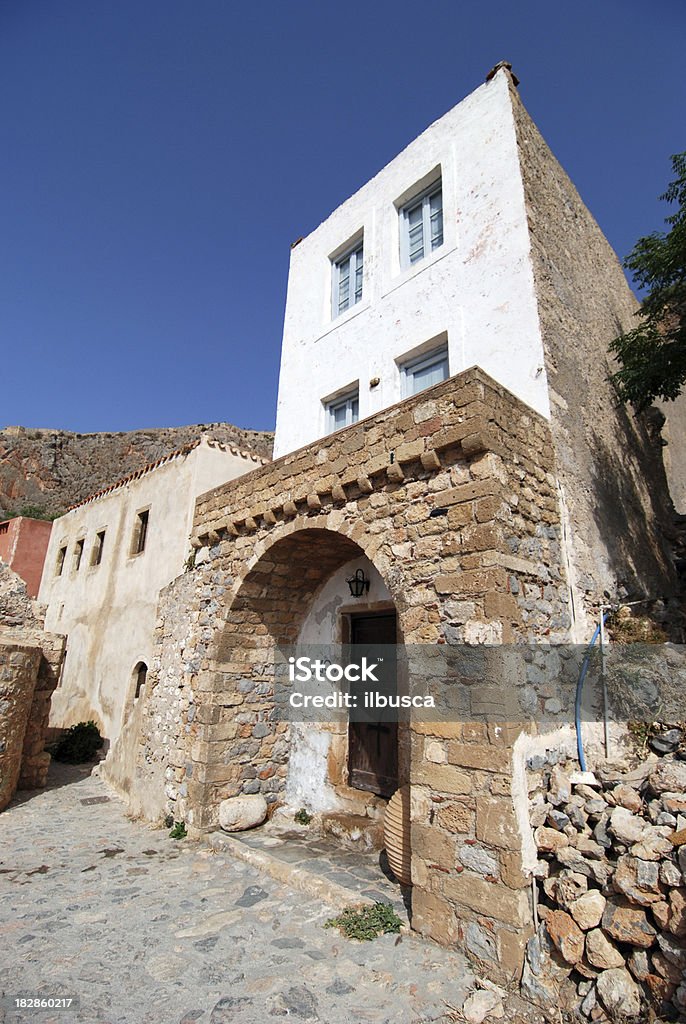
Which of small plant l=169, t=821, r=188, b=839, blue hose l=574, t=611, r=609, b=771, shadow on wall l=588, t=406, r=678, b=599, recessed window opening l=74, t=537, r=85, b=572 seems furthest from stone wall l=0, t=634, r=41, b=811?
recessed window opening l=74, t=537, r=85, b=572

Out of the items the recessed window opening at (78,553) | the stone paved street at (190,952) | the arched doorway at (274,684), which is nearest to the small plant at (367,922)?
the stone paved street at (190,952)

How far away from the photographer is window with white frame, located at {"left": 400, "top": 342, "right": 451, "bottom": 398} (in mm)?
7039

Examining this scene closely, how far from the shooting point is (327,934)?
157 inches

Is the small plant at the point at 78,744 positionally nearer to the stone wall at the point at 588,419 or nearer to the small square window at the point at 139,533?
the small square window at the point at 139,533

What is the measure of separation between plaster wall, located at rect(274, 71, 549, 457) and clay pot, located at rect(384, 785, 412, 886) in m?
4.01

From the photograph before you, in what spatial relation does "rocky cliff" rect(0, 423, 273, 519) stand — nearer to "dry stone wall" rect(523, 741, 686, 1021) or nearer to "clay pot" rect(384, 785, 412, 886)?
"clay pot" rect(384, 785, 412, 886)

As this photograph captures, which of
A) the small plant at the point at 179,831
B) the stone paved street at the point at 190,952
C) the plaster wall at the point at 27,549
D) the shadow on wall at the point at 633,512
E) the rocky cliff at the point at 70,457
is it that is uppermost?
the rocky cliff at the point at 70,457

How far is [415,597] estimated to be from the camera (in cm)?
443

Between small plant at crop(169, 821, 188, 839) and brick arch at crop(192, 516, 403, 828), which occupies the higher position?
brick arch at crop(192, 516, 403, 828)

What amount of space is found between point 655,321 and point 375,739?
6911mm

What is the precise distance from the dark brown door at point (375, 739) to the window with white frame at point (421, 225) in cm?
527

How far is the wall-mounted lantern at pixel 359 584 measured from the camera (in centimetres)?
669

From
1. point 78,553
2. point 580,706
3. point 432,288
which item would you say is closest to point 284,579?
point 580,706

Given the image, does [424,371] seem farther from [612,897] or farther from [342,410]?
[612,897]
